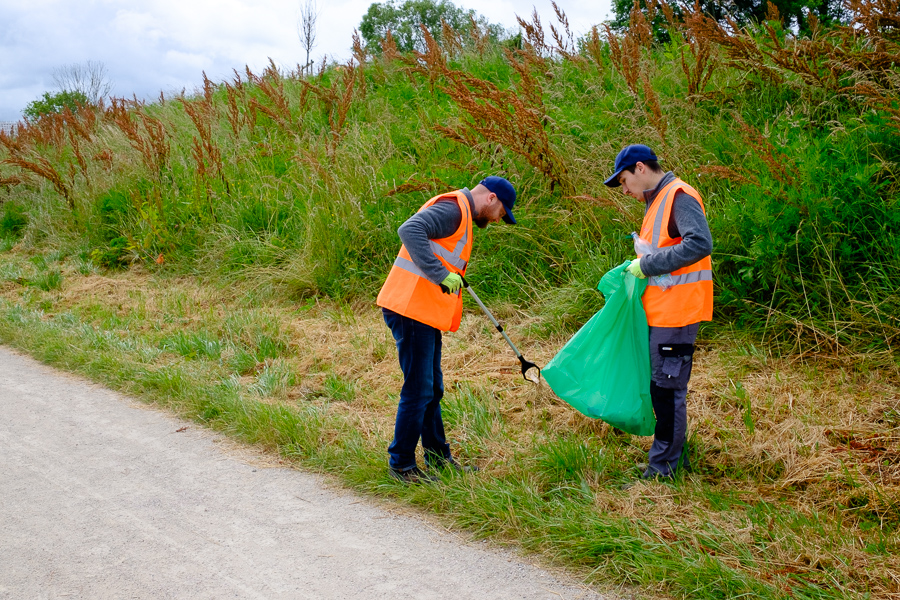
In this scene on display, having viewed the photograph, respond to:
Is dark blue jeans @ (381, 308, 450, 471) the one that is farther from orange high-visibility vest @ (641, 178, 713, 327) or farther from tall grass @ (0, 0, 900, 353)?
tall grass @ (0, 0, 900, 353)

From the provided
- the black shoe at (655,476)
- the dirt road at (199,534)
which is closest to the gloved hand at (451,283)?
the dirt road at (199,534)

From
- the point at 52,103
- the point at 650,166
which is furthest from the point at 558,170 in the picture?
the point at 52,103

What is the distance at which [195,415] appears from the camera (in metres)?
5.05

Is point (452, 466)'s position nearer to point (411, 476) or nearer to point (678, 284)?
point (411, 476)

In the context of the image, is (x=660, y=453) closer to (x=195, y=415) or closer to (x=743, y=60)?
(x=195, y=415)

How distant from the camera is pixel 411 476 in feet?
12.9

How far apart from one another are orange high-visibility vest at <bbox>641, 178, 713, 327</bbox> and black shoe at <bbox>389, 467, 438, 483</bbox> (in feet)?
4.92

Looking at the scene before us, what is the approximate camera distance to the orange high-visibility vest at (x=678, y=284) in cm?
365

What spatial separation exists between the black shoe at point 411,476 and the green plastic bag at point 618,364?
0.88 meters

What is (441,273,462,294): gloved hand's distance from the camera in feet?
12.3

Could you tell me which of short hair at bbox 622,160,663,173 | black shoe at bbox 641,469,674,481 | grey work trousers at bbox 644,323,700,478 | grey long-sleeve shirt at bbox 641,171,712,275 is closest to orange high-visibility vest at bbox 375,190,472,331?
short hair at bbox 622,160,663,173

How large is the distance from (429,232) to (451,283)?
302 millimetres

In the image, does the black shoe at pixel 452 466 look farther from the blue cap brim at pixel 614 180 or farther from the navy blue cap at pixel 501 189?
the blue cap brim at pixel 614 180

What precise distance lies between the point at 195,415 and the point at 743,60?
233 inches
